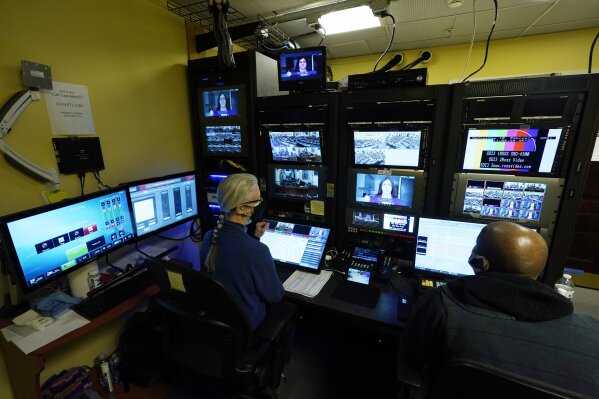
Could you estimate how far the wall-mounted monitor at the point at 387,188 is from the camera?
1.61 meters

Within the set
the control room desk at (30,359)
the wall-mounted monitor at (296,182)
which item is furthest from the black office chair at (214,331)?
the wall-mounted monitor at (296,182)

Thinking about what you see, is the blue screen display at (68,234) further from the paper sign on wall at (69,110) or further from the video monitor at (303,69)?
the video monitor at (303,69)

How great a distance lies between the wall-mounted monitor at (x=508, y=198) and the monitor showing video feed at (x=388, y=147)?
29cm

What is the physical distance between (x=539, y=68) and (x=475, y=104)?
3.07m

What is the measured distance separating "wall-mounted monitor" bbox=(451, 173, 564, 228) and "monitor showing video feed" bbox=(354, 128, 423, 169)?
0.94ft

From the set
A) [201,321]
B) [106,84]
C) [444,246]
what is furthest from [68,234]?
[444,246]

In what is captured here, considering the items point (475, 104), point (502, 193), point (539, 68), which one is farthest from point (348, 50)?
point (502, 193)

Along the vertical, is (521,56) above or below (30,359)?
above

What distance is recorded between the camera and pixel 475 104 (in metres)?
1.42

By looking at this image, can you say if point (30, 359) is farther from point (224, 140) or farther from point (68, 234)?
point (224, 140)

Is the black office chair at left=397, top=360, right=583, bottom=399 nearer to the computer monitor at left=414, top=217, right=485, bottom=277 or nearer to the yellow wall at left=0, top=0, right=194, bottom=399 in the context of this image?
the computer monitor at left=414, top=217, right=485, bottom=277

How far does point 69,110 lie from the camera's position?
1.48m

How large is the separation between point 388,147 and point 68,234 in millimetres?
1738

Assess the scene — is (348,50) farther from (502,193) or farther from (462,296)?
(462,296)
